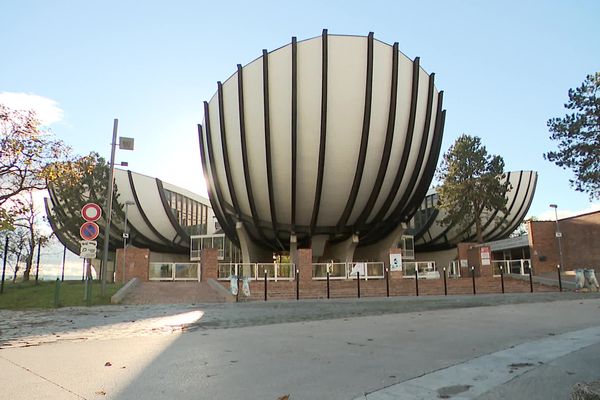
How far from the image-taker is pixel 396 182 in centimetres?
3609

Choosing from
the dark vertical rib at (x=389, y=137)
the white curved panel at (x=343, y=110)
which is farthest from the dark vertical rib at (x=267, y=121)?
the dark vertical rib at (x=389, y=137)

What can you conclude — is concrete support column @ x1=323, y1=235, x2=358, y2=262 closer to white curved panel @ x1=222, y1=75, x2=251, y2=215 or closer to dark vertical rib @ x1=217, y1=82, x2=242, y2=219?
white curved panel @ x1=222, y1=75, x2=251, y2=215

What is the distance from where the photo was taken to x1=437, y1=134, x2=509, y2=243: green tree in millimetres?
42812

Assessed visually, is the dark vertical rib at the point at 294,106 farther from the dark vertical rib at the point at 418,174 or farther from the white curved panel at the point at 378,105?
the dark vertical rib at the point at 418,174

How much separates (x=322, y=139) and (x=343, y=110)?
256 centimetres

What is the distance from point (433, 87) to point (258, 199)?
16.2 m

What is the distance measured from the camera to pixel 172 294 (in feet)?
64.7

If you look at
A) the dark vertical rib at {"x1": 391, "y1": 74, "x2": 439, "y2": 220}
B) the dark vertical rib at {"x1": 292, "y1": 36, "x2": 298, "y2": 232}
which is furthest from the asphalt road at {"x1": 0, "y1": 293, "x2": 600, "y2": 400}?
the dark vertical rib at {"x1": 391, "y1": 74, "x2": 439, "y2": 220}

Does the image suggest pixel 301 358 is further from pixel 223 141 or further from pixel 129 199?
pixel 129 199

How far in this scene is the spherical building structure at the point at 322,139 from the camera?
106ft

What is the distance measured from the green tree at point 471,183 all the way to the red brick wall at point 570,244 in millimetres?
9108

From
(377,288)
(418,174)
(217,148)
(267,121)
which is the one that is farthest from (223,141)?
(377,288)

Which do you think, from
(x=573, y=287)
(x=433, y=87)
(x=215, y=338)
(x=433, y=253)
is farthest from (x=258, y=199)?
(x=433, y=253)

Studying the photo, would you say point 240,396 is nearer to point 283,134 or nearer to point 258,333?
point 258,333
